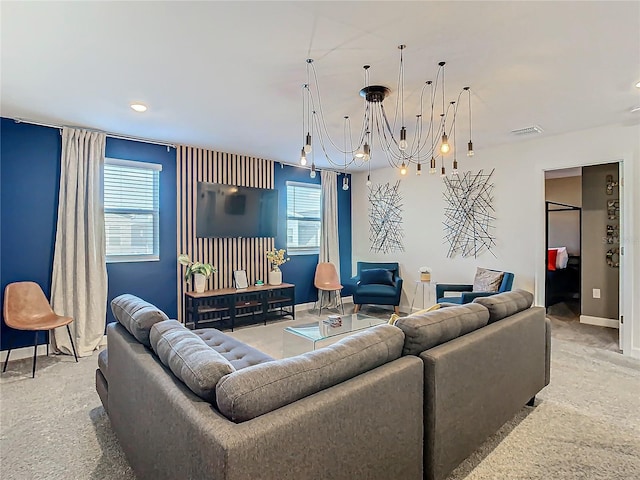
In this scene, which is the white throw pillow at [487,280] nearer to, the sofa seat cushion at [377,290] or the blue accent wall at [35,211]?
the sofa seat cushion at [377,290]

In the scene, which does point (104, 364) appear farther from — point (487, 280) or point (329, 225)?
point (329, 225)

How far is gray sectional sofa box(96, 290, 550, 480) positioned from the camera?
112 cm

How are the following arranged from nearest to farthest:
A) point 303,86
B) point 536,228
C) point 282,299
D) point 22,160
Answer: point 303,86 < point 22,160 < point 536,228 < point 282,299

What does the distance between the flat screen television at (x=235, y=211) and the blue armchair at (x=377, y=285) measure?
5.26ft

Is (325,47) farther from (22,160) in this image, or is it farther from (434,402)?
(22,160)

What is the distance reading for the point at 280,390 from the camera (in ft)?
3.97

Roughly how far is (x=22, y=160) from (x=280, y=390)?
13.5 ft

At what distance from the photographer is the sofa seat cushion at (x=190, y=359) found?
1248 millimetres

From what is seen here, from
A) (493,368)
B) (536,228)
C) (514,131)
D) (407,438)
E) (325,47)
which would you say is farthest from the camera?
(536,228)

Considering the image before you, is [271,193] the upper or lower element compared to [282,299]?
upper

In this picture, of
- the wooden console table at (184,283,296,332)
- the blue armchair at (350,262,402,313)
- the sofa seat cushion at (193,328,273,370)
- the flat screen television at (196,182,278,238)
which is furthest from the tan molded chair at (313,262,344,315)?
the sofa seat cushion at (193,328,273,370)

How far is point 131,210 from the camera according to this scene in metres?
4.44

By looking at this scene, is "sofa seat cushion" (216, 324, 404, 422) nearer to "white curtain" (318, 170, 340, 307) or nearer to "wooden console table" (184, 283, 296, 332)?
"wooden console table" (184, 283, 296, 332)

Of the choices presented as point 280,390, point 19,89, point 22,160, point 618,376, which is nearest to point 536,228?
point 618,376
